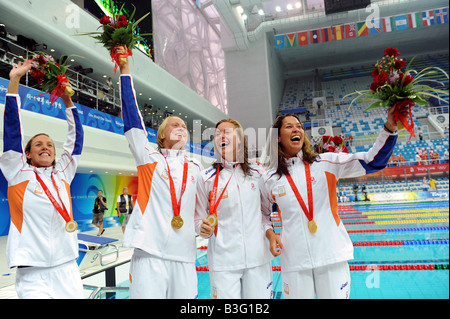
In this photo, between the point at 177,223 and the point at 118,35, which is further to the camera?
the point at 118,35

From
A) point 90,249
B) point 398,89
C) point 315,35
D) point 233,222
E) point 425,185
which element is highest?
point 315,35

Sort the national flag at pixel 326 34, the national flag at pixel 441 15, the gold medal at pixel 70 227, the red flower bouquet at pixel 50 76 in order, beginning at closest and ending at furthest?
the gold medal at pixel 70 227
the red flower bouquet at pixel 50 76
the national flag at pixel 441 15
the national flag at pixel 326 34

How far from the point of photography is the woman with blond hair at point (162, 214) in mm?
1704

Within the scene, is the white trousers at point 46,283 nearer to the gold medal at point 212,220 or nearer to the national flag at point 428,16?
the gold medal at point 212,220

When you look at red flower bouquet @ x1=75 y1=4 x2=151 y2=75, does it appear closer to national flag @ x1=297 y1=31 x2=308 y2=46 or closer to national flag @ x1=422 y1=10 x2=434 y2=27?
national flag @ x1=297 y1=31 x2=308 y2=46

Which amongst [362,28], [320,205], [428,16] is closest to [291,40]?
[362,28]

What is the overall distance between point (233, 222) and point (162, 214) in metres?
0.41

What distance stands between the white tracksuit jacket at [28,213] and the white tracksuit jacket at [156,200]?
0.56m

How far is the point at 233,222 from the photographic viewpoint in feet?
6.27

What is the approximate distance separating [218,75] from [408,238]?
25.8m

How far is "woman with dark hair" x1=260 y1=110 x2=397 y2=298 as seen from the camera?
1.75 m

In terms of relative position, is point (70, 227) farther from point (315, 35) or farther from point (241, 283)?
point (315, 35)

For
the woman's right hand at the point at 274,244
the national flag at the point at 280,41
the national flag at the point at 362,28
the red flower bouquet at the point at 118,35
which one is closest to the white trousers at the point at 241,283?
the woman's right hand at the point at 274,244

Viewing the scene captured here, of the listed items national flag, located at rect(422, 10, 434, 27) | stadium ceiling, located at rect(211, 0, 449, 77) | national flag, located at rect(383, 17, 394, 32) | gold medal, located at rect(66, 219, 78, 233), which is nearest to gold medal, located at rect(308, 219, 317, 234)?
gold medal, located at rect(66, 219, 78, 233)
